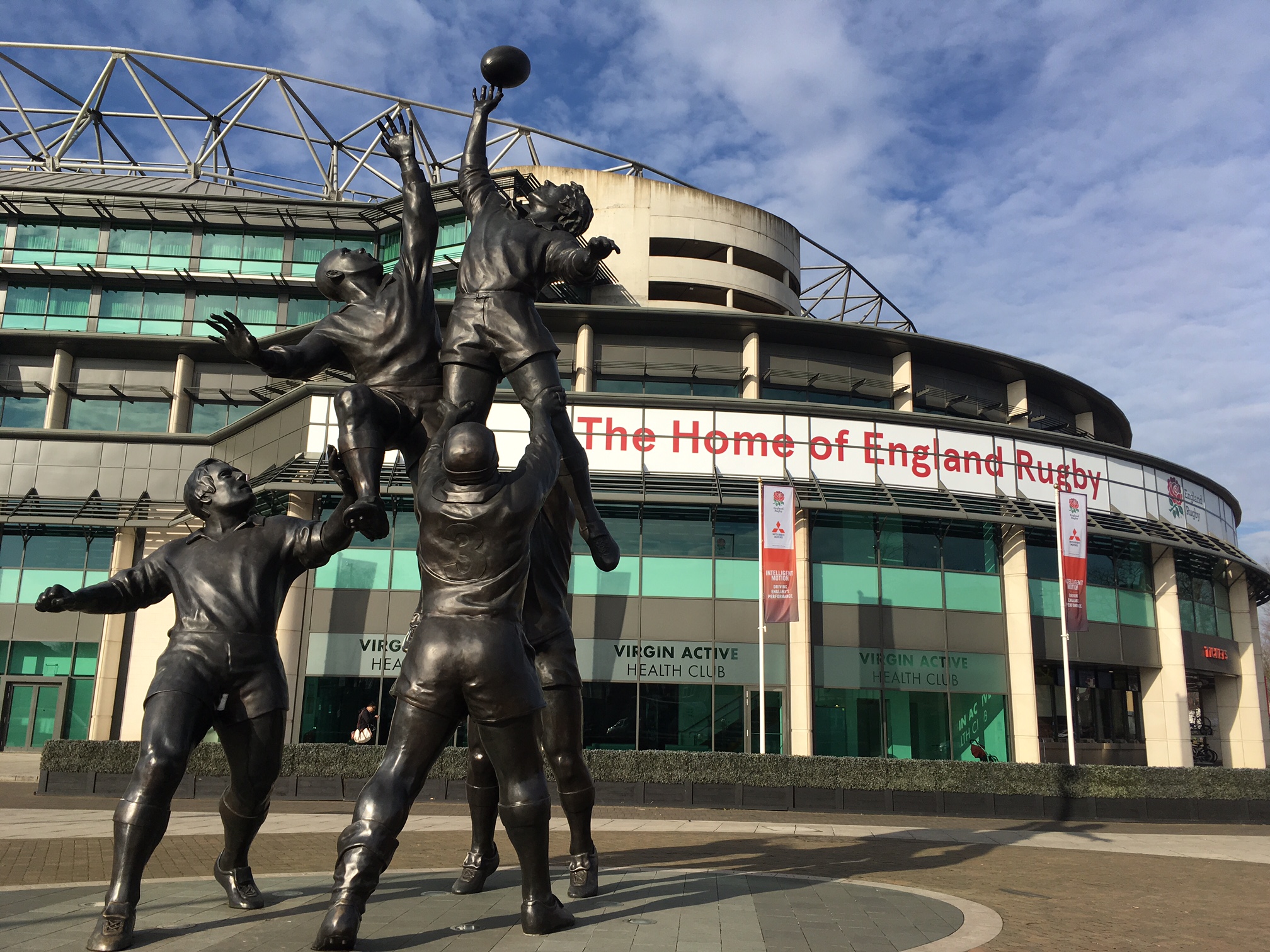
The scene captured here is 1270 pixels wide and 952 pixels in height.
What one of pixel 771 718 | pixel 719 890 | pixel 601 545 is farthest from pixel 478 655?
pixel 771 718

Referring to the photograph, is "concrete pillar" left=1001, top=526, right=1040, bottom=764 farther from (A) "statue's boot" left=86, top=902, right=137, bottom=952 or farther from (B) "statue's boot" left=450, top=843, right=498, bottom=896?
(A) "statue's boot" left=86, top=902, right=137, bottom=952

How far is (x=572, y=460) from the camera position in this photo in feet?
20.3

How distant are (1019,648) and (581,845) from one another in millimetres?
21262

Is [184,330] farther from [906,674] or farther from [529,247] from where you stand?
[529,247]

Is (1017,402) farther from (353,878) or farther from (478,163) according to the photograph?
(353,878)

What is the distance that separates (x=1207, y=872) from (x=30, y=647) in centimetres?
2948

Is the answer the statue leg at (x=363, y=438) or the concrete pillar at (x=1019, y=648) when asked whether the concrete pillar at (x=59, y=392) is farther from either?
the statue leg at (x=363, y=438)

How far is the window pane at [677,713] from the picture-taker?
23.5m

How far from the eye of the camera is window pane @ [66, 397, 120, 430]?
31078 millimetres

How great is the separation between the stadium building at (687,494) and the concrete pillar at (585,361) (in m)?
0.09

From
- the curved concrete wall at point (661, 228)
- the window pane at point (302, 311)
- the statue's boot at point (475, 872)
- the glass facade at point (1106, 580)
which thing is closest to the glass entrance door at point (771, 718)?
the glass facade at point (1106, 580)

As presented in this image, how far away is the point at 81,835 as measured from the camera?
10.6 metres

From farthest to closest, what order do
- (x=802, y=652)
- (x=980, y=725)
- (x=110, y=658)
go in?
(x=110, y=658) < (x=980, y=725) < (x=802, y=652)

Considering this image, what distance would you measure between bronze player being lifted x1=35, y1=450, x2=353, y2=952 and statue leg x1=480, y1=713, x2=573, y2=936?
151cm
